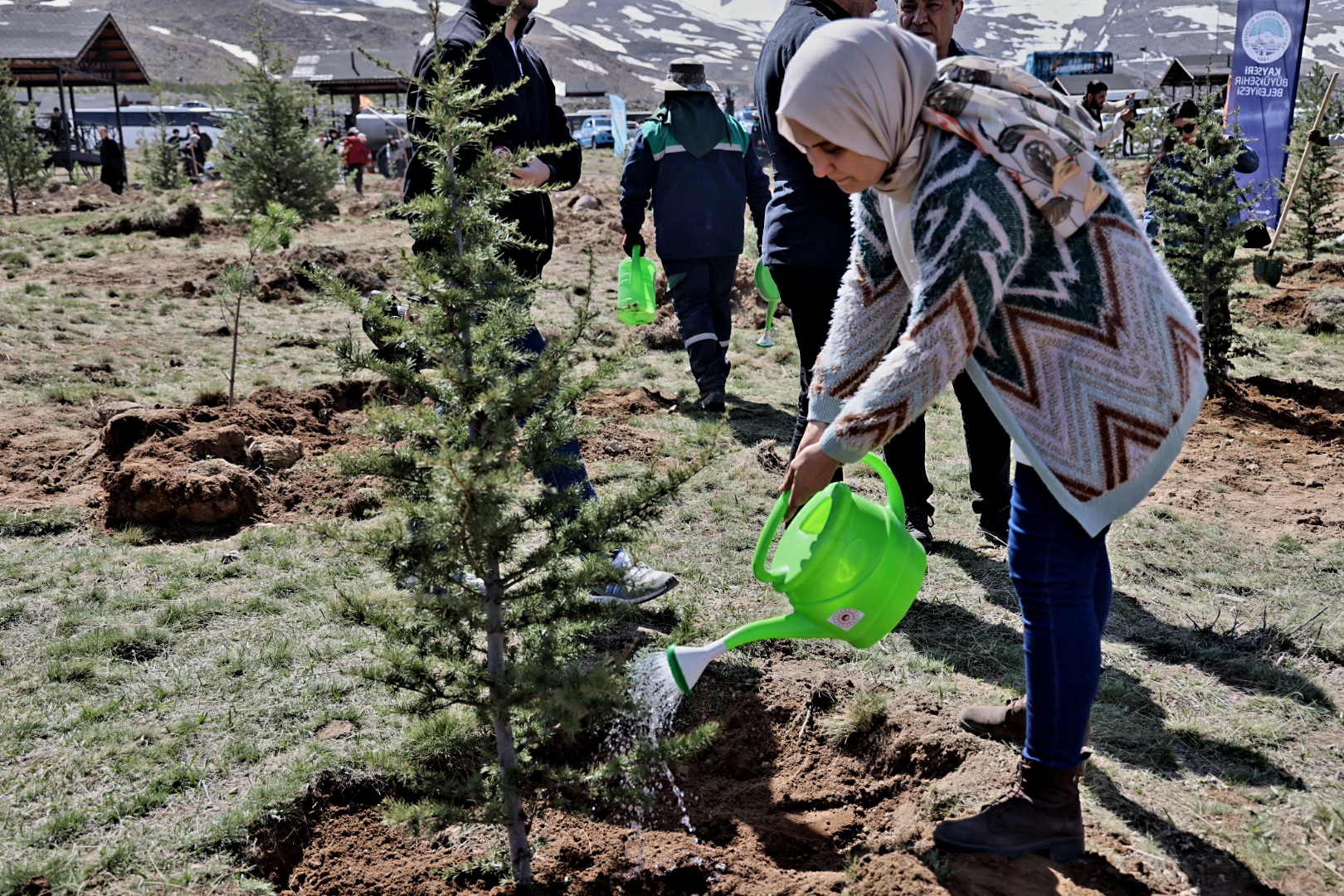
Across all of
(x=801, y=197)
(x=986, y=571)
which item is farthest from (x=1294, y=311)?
(x=801, y=197)

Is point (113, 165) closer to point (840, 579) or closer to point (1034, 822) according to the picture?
point (840, 579)

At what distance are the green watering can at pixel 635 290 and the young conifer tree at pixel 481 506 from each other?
414 centimetres

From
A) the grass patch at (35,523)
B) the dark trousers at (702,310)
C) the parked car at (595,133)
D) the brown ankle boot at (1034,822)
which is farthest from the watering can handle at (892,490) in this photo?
the parked car at (595,133)

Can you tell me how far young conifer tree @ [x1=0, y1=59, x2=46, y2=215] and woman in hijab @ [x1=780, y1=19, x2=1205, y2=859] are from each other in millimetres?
16522

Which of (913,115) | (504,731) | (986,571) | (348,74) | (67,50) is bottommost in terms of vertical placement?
(986,571)

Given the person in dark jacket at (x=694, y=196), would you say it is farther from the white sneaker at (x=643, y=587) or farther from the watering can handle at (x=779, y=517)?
the watering can handle at (x=779, y=517)

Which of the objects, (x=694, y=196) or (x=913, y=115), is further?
(x=694, y=196)

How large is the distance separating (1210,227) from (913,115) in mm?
5435

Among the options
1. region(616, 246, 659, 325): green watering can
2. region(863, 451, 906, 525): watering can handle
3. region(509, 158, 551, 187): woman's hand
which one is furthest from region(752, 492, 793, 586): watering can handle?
region(616, 246, 659, 325): green watering can

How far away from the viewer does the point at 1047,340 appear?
183cm

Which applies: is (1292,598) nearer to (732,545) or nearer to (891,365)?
(732,545)

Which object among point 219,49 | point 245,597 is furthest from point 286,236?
point 219,49

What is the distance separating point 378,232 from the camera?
14.0 meters

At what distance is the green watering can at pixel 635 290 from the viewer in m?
6.28
